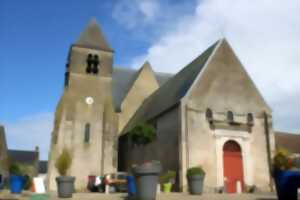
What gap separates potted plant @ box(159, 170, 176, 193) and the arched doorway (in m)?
3.18

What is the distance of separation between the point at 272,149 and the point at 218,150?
3.57 m

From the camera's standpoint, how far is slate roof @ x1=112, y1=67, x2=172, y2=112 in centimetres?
3195

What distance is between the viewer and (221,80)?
20.5 meters

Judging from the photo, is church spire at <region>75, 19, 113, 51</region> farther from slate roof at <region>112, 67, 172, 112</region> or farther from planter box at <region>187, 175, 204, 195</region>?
planter box at <region>187, 175, 204, 195</region>

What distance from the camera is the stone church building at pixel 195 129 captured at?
18891mm

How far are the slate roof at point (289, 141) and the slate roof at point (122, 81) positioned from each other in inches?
524

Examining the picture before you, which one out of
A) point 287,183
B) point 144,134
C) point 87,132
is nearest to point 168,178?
point 144,134

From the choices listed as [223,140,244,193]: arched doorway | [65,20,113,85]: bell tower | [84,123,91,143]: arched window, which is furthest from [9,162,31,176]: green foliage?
[223,140,244,193]: arched doorway

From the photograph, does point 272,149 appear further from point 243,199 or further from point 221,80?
point 243,199

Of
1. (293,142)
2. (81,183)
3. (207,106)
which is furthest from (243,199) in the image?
(293,142)

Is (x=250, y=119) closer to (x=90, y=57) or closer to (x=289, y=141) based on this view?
(x=90, y=57)

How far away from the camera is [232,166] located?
19406 millimetres

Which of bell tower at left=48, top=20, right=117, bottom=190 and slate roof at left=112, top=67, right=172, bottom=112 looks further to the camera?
slate roof at left=112, top=67, right=172, bottom=112

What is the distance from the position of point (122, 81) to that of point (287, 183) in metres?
27.1
